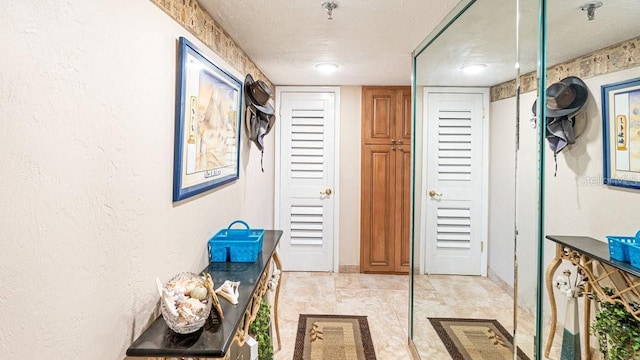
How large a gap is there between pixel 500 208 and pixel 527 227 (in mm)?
311

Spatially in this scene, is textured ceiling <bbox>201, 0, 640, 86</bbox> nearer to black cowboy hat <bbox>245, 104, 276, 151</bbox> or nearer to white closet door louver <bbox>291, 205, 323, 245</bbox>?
black cowboy hat <bbox>245, 104, 276, 151</bbox>

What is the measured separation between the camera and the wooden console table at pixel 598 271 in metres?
0.89

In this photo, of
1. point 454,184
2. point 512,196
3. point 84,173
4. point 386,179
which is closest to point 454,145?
point 454,184

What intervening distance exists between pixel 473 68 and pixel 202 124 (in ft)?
4.66

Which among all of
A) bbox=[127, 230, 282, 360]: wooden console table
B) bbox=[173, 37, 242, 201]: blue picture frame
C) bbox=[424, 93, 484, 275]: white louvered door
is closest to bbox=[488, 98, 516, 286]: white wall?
bbox=[424, 93, 484, 275]: white louvered door

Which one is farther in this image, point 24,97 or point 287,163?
A: point 287,163

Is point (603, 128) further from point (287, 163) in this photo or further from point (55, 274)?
point (287, 163)

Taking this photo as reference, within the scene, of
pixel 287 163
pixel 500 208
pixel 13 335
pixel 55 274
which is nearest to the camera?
pixel 13 335

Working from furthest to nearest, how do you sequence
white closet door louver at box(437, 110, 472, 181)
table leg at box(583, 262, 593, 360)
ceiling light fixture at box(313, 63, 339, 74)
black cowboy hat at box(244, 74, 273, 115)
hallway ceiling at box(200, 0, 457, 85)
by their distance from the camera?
ceiling light fixture at box(313, 63, 339, 74), black cowboy hat at box(244, 74, 273, 115), white closet door louver at box(437, 110, 472, 181), hallway ceiling at box(200, 0, 457, 85), table leg at box(583, 262, 593, 360)

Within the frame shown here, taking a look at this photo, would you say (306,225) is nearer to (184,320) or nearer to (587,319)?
(184,320)

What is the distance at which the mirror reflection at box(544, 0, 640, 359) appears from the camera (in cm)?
87

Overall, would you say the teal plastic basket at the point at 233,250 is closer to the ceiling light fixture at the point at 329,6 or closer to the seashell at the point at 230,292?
the seashell at the point at 230,292

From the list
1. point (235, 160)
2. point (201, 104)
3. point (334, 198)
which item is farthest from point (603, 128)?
point (334, 198)

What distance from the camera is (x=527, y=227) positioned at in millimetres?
1361
